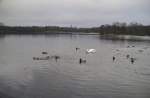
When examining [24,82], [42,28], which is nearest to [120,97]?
[24,82]

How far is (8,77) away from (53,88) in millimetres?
3549

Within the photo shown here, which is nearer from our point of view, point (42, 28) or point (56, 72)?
point (56, 72)

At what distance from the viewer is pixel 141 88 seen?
11312 mm

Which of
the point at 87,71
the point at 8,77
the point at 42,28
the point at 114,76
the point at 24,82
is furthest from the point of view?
the point at 42,28

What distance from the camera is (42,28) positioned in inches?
5551

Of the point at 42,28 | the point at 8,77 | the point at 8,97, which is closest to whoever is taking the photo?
the point at 8,97

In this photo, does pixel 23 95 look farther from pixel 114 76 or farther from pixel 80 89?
pixel 114 76

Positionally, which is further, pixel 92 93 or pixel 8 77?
pixel 8 77

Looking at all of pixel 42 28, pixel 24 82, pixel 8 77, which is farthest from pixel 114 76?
pixel 42 28

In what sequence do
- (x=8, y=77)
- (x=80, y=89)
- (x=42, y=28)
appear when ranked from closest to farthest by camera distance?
1. (x=80, y=89)
2. (x=8, y=77)
3. (x=42, y=28)

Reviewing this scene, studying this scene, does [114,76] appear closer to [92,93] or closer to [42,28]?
[92,93]

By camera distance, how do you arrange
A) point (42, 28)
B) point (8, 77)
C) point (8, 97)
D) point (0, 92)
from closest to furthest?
point (8, 97) < point (0, 92) < point (8, 77) < point (42, 28)

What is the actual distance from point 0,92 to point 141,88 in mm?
7032

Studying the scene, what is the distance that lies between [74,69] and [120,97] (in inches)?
262
